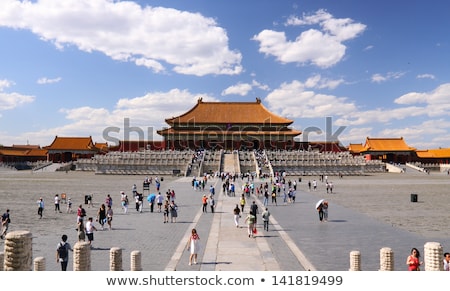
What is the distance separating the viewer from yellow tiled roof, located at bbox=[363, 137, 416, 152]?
84312mm

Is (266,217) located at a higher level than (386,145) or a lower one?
lower

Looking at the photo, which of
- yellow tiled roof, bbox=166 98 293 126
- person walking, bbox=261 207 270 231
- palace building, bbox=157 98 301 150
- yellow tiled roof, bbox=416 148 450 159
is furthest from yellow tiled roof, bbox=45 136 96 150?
person walking, bbox=261 207 270 231

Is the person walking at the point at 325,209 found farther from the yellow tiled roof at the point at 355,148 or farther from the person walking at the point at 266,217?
the yellow tiled roof at the point at 355,148

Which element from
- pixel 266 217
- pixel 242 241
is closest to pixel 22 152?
pixel 266 217

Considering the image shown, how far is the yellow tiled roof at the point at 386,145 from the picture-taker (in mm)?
84312

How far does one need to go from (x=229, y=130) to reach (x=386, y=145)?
35.3 meters

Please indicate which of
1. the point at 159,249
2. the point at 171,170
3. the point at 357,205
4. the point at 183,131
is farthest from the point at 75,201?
the point at 183,131

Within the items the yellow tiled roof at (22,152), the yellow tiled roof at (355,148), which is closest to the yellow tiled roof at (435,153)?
the yellow tiled roof at (355,148)

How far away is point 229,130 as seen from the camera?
82812mm

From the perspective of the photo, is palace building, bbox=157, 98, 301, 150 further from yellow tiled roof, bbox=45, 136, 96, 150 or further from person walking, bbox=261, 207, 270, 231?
person walking, bbox=261, 207, 270, 231

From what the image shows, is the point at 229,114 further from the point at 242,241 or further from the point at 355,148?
the point at 242,241

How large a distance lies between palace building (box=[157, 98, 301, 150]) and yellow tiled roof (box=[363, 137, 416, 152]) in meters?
17.9

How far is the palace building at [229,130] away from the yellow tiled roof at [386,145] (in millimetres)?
17853
